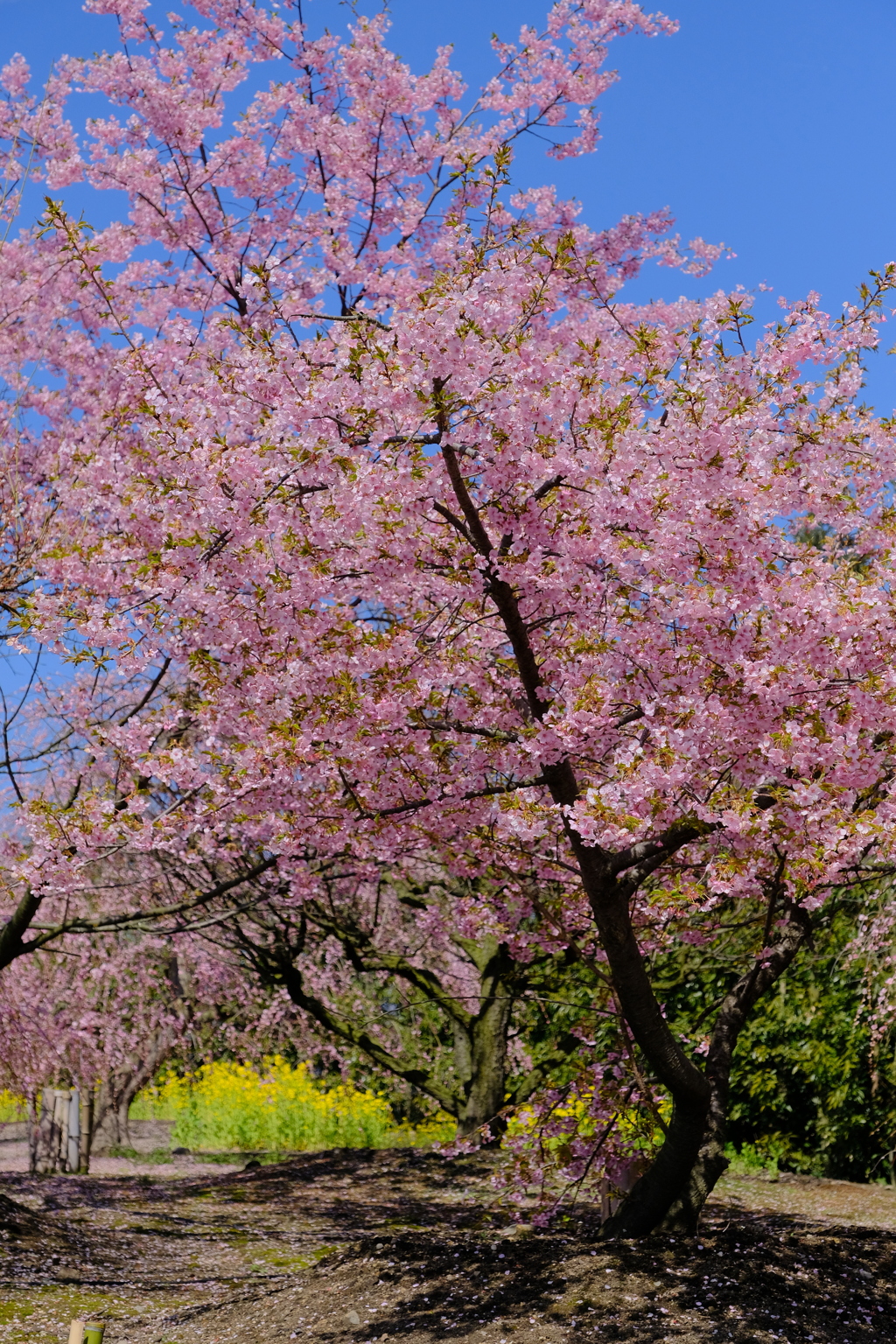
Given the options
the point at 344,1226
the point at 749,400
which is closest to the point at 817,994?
the point at 344,1226

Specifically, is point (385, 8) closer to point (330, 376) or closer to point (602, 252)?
point (602, 252)

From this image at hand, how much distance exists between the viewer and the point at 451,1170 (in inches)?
430

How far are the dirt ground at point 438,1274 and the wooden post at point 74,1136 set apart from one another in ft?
12.2

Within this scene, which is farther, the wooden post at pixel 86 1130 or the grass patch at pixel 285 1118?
the wooden post at pixel 86 1130

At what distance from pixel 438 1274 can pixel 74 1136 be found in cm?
967

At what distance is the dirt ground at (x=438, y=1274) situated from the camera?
4801 mm

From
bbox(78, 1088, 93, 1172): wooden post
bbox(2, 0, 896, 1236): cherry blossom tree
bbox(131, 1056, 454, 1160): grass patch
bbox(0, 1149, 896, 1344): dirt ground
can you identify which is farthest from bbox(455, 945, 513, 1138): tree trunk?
bbox(78, 1088, 93, 1172): wooden post

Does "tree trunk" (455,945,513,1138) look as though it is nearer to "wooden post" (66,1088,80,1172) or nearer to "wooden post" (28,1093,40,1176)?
"wooden post" (66,1088,80,1172)

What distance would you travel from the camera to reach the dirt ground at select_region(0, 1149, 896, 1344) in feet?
15.8

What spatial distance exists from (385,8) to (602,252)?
2.50 meters

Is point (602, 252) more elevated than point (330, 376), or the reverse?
point (602, 252)

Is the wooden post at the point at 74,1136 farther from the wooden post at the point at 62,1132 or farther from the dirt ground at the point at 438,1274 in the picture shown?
the dirt ground at the point at 438,1274

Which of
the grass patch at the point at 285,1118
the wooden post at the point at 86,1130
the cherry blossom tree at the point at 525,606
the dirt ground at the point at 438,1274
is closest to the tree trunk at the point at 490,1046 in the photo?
the dirt ground at the point at 438,1274

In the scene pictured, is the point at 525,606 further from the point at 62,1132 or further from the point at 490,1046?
the point at 62,1132
